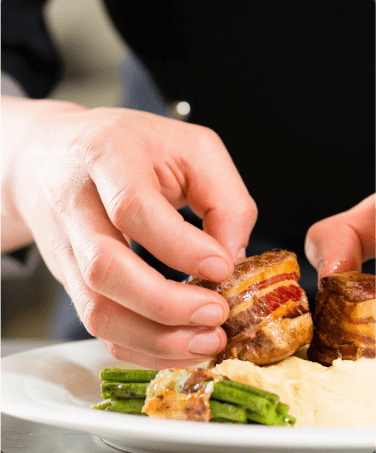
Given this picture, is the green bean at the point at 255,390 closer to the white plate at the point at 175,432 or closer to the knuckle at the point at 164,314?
the white plate at the point at 175,432

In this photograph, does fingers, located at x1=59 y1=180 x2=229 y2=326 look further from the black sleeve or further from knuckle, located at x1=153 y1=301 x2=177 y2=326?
the black sleeve

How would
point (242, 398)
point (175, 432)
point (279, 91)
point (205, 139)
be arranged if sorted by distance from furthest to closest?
point (279, 91), point (205, 139), point (242, 398), point (175, 432)

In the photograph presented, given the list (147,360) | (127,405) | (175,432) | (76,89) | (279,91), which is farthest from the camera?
(76,89)

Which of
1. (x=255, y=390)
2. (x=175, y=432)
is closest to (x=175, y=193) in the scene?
(x=255, y=390)

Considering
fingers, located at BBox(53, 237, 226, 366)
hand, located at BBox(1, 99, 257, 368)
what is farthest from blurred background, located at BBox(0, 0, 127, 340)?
fingers, located at BBox(53, 237, 226, 366)

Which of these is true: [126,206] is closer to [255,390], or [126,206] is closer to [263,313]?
[263,313]
